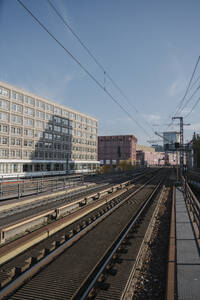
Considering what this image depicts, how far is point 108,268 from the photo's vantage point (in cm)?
614

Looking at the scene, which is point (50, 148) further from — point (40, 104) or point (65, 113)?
point (65, 113)

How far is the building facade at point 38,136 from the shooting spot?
48344 millimetres

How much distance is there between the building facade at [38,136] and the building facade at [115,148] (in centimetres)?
3426

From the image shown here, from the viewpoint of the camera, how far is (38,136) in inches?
2295

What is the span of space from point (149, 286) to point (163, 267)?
1212 mm

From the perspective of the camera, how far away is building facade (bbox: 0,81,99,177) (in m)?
48.3

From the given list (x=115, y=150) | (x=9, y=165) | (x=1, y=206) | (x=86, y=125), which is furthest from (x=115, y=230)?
(x=115, y=150)

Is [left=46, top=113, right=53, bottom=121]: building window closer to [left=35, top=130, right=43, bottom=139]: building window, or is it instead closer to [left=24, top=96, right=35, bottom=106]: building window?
[left=35, top=130, right=43, bottom=139]: building window

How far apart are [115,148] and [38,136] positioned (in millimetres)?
61261

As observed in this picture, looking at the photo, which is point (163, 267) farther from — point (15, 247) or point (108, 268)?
point (15, 247)

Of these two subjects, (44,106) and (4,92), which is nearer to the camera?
(4,92)

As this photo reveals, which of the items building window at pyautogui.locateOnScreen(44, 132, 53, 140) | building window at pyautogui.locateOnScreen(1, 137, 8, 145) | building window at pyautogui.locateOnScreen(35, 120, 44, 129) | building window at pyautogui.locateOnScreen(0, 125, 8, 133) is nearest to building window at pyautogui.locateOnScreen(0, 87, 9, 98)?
building window at pyautogui.locateOnScreen(0, 125, 8, 133)

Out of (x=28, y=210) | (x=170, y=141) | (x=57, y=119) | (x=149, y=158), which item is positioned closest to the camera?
(x=28, y=210)

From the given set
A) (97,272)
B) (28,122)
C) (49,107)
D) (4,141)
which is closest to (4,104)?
(4,141)
